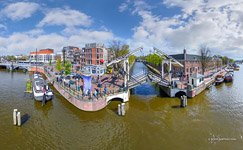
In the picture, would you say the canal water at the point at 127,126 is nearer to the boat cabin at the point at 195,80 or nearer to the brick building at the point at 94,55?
the boat cabin at the point at 195,80

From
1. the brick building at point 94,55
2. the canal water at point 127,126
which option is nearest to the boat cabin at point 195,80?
the canal water at point 127,126

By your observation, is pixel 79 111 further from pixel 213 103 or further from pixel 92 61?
pixel 92 61

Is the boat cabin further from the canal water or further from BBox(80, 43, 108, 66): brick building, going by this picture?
BBox(80, 43, 108, 66): brick building

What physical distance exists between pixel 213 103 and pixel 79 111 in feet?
88.7

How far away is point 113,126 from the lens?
26125 millimetres

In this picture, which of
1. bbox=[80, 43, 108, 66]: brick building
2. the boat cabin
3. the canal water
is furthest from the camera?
bbox=[80, 43, 108, 66]: brick building

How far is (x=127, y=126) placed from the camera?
26125mm

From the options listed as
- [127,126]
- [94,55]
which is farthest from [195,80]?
[94,55]

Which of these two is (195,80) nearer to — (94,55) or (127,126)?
(127,126)

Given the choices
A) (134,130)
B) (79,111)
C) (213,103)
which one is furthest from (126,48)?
(134,130)

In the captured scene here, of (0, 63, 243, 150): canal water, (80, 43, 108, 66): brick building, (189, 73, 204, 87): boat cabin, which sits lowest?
Answer: (0, 63, 243, 150): canal water

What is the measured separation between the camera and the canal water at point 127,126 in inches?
835

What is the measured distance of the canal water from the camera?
835 inches

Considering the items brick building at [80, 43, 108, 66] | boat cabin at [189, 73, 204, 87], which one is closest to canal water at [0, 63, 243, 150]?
boat cabin at [189, 73, 204, 87]
